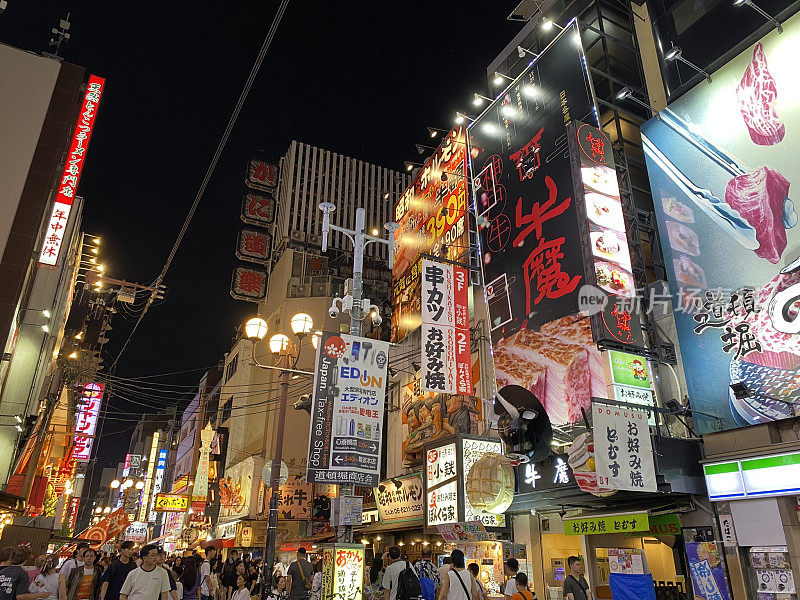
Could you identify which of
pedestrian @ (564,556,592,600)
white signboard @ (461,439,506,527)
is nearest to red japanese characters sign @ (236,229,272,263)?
white signboard @ (461,439,506,527)

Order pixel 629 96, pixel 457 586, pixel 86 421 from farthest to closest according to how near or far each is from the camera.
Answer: pixel 86 421 < pixel 629 96 < pixel 457 586

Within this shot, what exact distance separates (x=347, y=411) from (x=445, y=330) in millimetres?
7591

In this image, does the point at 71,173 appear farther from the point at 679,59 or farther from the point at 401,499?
the point at 679,59

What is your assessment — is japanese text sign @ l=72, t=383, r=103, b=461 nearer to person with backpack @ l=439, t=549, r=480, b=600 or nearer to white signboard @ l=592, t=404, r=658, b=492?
white signboard @ l=592, t=404, r=658, b=492

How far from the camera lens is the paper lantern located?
12.4 metres

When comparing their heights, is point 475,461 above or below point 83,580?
above

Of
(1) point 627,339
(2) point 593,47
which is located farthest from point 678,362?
(2) point 593,47

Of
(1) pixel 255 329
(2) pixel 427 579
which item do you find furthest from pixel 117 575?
(1) pixel 255 329

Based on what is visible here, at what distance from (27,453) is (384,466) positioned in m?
17.6

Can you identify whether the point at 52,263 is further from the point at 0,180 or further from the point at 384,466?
the point at 384,466

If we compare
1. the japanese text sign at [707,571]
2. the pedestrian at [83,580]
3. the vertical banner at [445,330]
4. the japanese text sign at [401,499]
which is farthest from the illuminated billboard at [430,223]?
the pedestrian at [83,580]

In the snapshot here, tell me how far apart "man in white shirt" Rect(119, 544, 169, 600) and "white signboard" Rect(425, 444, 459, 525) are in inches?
315

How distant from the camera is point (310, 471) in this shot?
9.80 m

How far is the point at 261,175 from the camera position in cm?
4081
